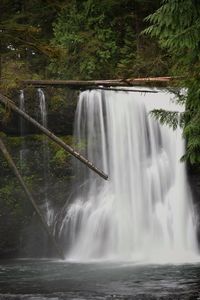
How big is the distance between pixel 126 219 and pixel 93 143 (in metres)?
2.59

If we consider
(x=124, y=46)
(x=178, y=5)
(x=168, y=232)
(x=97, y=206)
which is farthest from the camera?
(x=124, y=46)

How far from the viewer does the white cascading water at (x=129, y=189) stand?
1423cm

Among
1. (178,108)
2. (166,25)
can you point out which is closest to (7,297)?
(166,25)

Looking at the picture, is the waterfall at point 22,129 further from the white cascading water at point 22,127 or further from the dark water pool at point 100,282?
the dark water pool at point 100,282

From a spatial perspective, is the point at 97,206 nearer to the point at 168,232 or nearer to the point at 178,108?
the point at 168,232

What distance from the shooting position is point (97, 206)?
1532cm

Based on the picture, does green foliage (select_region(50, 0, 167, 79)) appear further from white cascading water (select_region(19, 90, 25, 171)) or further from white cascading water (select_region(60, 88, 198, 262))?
white cascading water (select_region(19, 90, 25, 171))

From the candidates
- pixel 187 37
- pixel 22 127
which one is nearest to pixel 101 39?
pixel 22 127

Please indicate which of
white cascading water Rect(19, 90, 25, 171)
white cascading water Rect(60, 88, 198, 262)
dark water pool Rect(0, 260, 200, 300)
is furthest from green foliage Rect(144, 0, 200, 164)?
white cascading water Rect(19, 90, 25, 171)

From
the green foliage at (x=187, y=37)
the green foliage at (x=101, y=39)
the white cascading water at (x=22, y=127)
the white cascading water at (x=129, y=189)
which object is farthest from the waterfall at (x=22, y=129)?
the green foliage at (x=187, y=37)

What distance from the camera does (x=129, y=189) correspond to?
15.4 m

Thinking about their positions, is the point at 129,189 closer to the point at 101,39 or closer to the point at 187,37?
the point at 101,39

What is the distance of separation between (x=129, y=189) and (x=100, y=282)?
18.3ft

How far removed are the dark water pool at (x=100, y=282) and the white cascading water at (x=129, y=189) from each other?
1.66 metres
